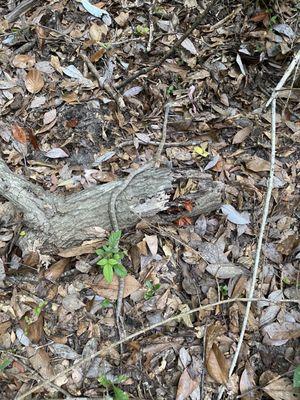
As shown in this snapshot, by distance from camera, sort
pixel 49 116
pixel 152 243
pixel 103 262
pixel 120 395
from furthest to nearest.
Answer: pixel 49 116 < pixel 152 243 < pixel 103 262 < pixel 120 395

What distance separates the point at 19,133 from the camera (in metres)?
3.49

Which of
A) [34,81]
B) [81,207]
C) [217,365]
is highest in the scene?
[34,81]

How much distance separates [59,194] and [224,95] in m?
1.60

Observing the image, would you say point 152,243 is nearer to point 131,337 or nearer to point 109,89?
point 131,337

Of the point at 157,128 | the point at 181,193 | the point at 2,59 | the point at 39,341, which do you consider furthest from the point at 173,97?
the point at 39,341

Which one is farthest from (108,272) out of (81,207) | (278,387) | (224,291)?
(278,387)

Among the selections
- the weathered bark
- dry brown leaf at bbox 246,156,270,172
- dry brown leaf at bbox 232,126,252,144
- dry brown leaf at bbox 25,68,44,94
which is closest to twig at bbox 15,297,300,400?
the weathered bark

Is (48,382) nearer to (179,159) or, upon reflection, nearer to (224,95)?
(179,159)

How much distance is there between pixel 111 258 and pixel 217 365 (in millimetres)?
899

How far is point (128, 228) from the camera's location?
10.2ft

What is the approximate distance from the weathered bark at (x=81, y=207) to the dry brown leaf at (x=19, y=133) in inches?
19.3

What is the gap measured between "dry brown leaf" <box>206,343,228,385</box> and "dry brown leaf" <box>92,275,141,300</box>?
0.61 m

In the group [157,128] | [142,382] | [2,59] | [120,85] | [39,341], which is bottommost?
[142,382]

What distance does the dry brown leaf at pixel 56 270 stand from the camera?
2980 millimetres
